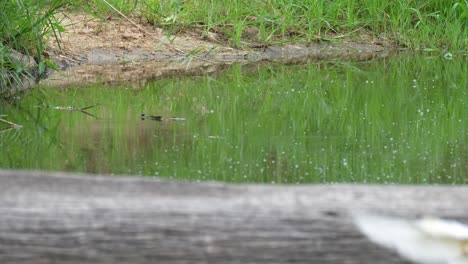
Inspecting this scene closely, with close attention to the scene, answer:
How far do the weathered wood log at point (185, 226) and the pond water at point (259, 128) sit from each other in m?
2.26

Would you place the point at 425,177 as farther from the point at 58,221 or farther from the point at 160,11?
the point at 160,11

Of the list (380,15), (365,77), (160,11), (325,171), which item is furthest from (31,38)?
(380,15)

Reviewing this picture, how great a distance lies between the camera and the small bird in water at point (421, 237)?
1457 millimetres

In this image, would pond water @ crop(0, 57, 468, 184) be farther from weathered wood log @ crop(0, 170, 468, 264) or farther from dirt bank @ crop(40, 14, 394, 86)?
weathered wood log @ crop(0, 170, 468, 264)

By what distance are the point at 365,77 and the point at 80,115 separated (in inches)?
90.8

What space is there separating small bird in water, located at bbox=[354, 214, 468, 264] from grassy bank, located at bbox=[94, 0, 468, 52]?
5.75 meters

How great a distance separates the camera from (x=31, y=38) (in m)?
6.01

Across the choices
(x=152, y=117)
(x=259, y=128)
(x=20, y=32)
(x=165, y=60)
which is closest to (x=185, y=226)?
(x=259, y=128)

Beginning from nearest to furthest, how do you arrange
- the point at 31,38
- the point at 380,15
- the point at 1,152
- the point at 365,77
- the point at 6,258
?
the point at 6,258 → the point at 1,152 → the point at 31,38 → the point at 365,77 → the point at 380,15

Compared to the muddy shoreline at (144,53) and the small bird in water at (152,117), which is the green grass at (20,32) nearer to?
the muddy shoreline at (144,53)

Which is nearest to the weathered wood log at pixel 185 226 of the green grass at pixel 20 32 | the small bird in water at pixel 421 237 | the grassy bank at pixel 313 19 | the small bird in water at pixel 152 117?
the small bird in water at pixel 421 237

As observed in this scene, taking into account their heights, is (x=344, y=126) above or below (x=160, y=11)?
below

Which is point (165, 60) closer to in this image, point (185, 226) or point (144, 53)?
point (144, 53)

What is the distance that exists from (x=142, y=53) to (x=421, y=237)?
18.7 feet
